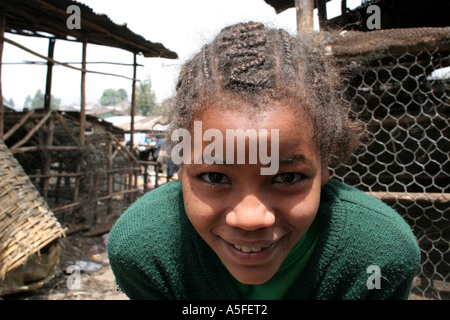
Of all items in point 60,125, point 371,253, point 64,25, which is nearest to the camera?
point 371,253

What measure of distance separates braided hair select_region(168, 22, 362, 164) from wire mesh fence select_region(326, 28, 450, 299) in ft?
1.86

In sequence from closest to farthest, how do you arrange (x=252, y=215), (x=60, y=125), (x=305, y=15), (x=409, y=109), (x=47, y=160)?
1. (x=252, y=215)
2. (x=305, y=15)
3. (x=409, y=109)
4. (x=47, y=160)
5. (x=60, y=125)

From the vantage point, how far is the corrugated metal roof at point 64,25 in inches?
141

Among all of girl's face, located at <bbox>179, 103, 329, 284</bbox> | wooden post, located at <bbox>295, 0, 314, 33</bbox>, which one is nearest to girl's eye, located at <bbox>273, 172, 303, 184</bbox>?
girl's face, located at <bbox>179, 103, 329, 284</bbox>

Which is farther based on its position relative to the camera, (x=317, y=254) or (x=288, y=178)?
(x=317, y=254)

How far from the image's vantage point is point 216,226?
0.87m

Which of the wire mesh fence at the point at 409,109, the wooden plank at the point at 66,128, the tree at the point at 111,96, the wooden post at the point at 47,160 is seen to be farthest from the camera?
the tree at the point at 111,96

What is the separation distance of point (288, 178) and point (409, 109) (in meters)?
1.93

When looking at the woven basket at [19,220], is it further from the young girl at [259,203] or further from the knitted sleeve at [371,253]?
the knitted sleeve at [371,253]

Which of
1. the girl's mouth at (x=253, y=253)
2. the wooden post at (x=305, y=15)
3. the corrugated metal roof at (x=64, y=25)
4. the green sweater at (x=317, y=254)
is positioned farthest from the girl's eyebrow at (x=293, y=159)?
the corrugated metal roof at (x=64, y=25)

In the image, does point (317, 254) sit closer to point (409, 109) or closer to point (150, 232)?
point (150, 232)

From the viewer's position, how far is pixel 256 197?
0.79m

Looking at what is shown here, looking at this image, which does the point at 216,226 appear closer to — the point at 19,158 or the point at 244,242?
the point at 244,242

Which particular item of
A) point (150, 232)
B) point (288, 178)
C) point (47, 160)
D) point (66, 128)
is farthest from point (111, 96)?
point (288, 178)
